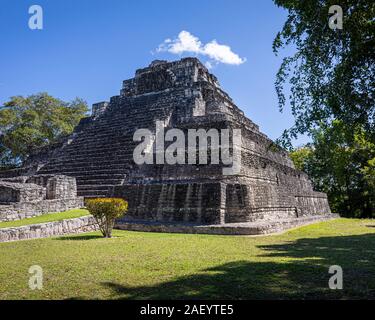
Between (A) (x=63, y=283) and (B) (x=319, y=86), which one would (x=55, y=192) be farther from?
(B) (x=319, y=86)

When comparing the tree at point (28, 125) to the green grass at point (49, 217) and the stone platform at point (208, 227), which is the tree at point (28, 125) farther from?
the stone platform at point (208, 227)

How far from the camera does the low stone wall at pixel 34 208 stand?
11.4m

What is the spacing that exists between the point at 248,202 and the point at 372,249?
438 centimetres

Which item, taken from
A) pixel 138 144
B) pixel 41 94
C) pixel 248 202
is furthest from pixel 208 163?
pixel 41 94

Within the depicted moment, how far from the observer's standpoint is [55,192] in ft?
46.3

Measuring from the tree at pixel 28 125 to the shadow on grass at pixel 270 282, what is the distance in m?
25.8

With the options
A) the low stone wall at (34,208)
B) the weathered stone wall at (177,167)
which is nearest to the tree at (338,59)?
the weathered stone wall at (177,167)

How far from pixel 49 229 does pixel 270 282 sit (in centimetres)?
709

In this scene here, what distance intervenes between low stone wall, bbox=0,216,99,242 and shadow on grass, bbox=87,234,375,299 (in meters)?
5.34

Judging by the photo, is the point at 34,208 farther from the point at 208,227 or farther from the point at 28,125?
the point at 28,125

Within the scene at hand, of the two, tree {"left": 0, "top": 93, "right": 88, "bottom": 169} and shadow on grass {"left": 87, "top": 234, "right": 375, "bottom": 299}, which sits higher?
tree {"left": 0, "top": 93, "right": 88, "bottom": 169}

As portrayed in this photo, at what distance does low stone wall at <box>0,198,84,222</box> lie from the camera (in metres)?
11.4

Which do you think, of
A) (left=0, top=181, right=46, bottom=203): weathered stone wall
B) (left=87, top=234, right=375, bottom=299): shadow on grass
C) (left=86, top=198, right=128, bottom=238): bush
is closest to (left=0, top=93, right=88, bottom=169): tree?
(left=0, top=181, right=46, bottom=203): weathered stone wall

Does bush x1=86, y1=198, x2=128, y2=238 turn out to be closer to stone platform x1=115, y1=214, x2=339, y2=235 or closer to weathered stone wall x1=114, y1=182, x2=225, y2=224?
stone platform x1=115, y1=214, x2=339, y2=235
